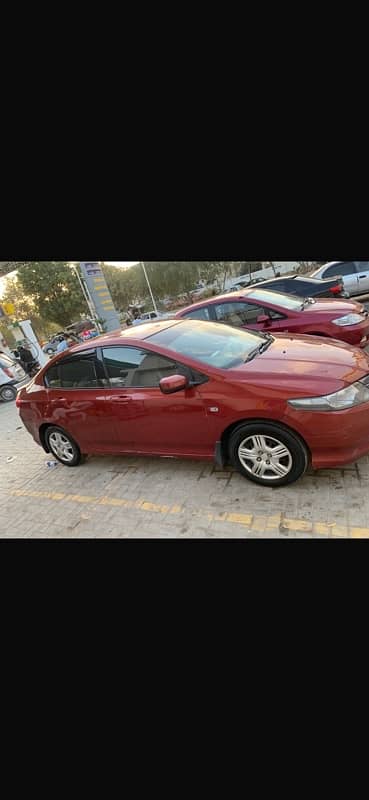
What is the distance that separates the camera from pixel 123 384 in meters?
3.96

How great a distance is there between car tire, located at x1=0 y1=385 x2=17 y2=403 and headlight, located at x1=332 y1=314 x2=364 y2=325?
8.89 meters

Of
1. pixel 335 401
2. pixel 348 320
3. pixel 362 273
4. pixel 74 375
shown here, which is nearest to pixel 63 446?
pixel 74 375

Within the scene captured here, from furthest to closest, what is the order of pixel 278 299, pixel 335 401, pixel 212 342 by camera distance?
1. pixel 278 299
2. pixel 212 342
3. pixel 335 401

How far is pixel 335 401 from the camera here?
9.71ft

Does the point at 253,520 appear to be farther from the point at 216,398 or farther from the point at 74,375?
the point at 74,375

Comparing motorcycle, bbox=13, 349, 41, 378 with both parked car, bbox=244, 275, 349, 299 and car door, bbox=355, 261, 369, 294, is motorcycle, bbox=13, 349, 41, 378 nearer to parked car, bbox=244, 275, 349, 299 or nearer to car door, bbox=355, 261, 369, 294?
parked car, bbox=244, 275, 349, 299

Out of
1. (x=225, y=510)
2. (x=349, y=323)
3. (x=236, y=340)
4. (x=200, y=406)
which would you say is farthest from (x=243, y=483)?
(x=349, y=323)

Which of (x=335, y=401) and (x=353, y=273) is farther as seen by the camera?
(x=353, y=273)

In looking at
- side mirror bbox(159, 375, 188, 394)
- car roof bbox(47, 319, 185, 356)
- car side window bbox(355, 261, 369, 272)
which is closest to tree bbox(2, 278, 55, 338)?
car side window bbox(355, 261, 369, 272)

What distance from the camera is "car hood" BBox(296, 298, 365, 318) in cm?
570

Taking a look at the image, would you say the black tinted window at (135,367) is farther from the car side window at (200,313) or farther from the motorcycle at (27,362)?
the motorcycle at (27,362)

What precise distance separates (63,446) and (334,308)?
4.35 metres

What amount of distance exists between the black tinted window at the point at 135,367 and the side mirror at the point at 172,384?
0.23 meters

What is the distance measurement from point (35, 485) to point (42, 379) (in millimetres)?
1356
